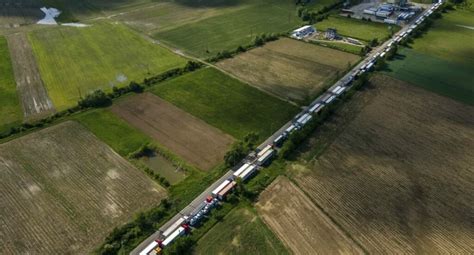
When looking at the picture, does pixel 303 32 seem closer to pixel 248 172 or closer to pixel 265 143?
pixel 265 143

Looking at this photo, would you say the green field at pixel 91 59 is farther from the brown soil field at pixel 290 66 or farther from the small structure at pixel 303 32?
the small structure at pixel 303 32

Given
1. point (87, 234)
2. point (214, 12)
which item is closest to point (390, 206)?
point (87, 234)

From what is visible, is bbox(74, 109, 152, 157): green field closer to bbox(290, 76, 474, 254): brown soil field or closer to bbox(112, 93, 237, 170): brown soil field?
bbox(112, 93, 237, 170): brown soil field

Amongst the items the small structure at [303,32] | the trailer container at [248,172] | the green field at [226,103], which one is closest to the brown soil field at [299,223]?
the trailer container at [248,172]

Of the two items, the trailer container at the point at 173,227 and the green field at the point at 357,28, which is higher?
the green field at the point at 357,28

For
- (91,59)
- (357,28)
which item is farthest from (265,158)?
(357,28)

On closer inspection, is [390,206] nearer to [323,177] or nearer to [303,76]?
[323,177]

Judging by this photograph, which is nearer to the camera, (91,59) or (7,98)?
(7,98)
